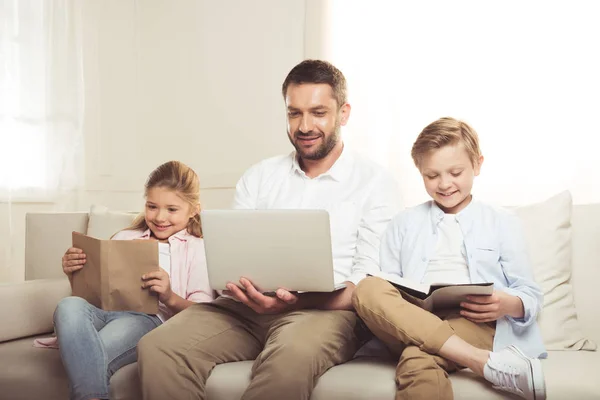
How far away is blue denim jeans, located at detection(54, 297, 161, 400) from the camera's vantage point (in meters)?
1.79

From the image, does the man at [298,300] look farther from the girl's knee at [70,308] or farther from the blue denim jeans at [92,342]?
the girl's knee at [70,308]

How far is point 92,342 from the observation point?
184 cm

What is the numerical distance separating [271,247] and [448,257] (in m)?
0.59

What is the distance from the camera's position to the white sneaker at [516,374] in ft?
5.00

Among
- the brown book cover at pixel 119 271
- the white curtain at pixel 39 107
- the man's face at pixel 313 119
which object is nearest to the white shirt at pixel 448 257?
the man's face at pixel 313 119

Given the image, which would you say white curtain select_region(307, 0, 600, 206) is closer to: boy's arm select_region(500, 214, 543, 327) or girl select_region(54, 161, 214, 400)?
boy's arm select_region(500, 214, 543, 327)

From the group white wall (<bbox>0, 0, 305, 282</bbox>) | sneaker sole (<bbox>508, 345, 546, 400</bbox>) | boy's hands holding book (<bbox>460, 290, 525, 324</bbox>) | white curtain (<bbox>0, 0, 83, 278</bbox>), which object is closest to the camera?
sneaker sole (<bbox>508, 345, 546, 400</bbox>)

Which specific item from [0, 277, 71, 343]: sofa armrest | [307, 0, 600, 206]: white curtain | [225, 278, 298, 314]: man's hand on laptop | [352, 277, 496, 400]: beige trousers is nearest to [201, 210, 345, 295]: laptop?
[225, 278, 298, 314]: man's hand on laptop

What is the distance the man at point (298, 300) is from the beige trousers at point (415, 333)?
0.42 feet

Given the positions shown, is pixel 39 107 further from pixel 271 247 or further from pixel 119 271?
pixel 271 247

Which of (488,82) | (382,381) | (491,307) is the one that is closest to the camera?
(382,381)

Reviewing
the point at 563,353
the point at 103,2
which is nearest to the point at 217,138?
the point at 103,2

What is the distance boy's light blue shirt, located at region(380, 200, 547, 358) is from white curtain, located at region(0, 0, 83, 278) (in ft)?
7.69

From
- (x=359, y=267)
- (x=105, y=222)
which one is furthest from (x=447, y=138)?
(x=105, y=222)
